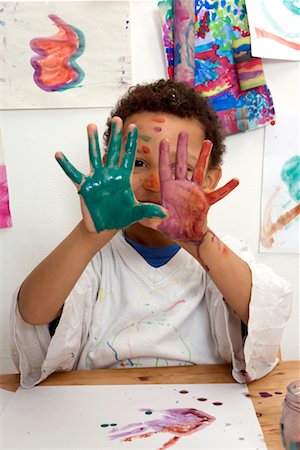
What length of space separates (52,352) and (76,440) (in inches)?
7.6

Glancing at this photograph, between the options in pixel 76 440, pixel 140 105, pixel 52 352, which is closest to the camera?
pixel 76 440

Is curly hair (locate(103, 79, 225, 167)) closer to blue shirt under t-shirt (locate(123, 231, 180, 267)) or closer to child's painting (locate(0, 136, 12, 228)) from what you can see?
blue shirt under t-shirt (locate(123, 231, 180, 267))

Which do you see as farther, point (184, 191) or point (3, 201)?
point (3, 201)

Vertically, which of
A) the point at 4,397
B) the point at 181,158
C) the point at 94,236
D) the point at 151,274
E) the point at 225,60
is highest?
the point at 225,60

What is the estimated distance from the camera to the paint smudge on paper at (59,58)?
1.10 m

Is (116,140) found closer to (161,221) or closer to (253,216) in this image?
(161,221)

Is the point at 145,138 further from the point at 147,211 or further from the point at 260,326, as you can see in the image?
the point at 260,326

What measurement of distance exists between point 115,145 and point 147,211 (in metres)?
0.09

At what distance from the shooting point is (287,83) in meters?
1.14

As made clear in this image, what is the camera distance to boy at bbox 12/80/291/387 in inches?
26.4

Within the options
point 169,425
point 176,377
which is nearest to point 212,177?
point 176,377

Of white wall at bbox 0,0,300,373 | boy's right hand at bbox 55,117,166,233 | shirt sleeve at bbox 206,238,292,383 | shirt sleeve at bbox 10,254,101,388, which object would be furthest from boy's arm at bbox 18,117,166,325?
white wall at bbox 0,0,300,373

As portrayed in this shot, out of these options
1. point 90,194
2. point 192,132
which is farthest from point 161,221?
point 192,132

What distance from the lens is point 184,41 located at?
3.55 feet
